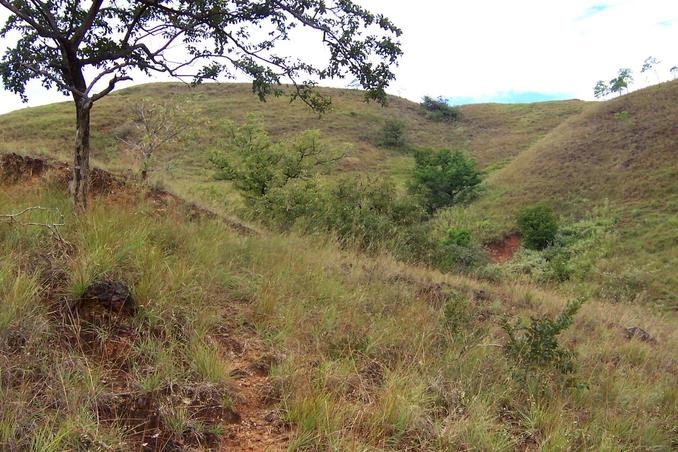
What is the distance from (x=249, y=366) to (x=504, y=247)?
28637mm

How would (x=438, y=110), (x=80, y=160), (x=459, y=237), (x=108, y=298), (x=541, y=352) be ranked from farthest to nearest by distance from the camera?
(x=438, y=110) < (x=459, y=237) < (x=80, y=160) < (x=541, y=352) < (x=108, y=298)

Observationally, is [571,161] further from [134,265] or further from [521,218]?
[134,265]

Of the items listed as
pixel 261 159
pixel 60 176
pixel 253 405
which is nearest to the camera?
pixel 253 405

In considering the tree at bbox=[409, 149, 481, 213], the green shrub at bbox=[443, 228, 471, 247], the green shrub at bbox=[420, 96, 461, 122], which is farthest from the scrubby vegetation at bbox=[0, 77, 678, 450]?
the green shrub at bbox=[420, 96, 461, 122]

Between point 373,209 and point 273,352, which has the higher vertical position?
point 373,209

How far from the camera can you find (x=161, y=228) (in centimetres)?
443

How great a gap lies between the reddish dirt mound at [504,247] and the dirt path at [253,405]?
2634 centimetres

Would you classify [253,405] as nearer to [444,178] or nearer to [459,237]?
[459,237]

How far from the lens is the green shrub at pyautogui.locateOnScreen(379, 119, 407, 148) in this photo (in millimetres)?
56469

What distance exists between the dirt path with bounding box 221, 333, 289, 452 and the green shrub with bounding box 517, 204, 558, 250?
26999mm

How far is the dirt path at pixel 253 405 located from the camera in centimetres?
243

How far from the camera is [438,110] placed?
237 feet

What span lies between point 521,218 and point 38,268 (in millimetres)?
28889

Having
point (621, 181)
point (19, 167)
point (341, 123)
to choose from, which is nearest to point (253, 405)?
point (19, 167)
